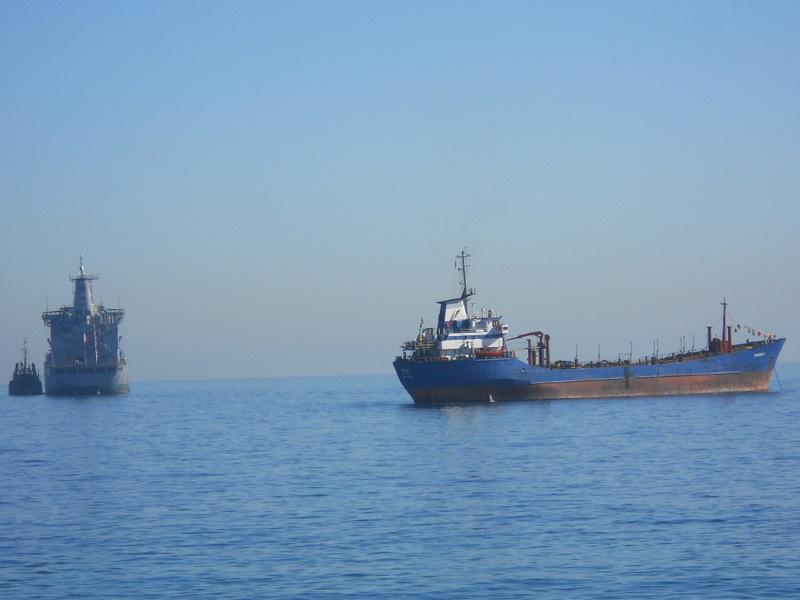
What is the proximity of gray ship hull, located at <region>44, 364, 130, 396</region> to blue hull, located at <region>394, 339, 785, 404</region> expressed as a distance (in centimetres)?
7021

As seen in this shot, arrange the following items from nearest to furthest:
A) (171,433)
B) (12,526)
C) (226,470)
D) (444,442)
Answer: (12,526) → (226,470) → (444,442) → (171,433)

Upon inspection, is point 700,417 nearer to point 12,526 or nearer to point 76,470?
point 76,470

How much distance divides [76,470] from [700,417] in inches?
1645

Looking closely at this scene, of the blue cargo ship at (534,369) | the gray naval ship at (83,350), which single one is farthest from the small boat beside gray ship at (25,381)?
the blue cargo ship at (534,369)

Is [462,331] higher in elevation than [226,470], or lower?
higher

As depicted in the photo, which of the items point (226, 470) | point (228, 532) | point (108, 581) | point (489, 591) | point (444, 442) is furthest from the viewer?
point (444, 442)

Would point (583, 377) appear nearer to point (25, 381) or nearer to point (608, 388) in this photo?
point (608, 388)

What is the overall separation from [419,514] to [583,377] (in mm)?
58755

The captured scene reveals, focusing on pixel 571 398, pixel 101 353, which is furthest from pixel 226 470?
pixel 101 353

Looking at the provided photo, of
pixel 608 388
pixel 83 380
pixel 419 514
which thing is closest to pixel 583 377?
pixel 608 388

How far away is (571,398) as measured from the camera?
9288cm

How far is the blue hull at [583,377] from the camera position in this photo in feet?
285

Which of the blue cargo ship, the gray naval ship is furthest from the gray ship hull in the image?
the blue cargo ship

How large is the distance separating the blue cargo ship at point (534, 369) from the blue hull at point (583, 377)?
0.26ft
